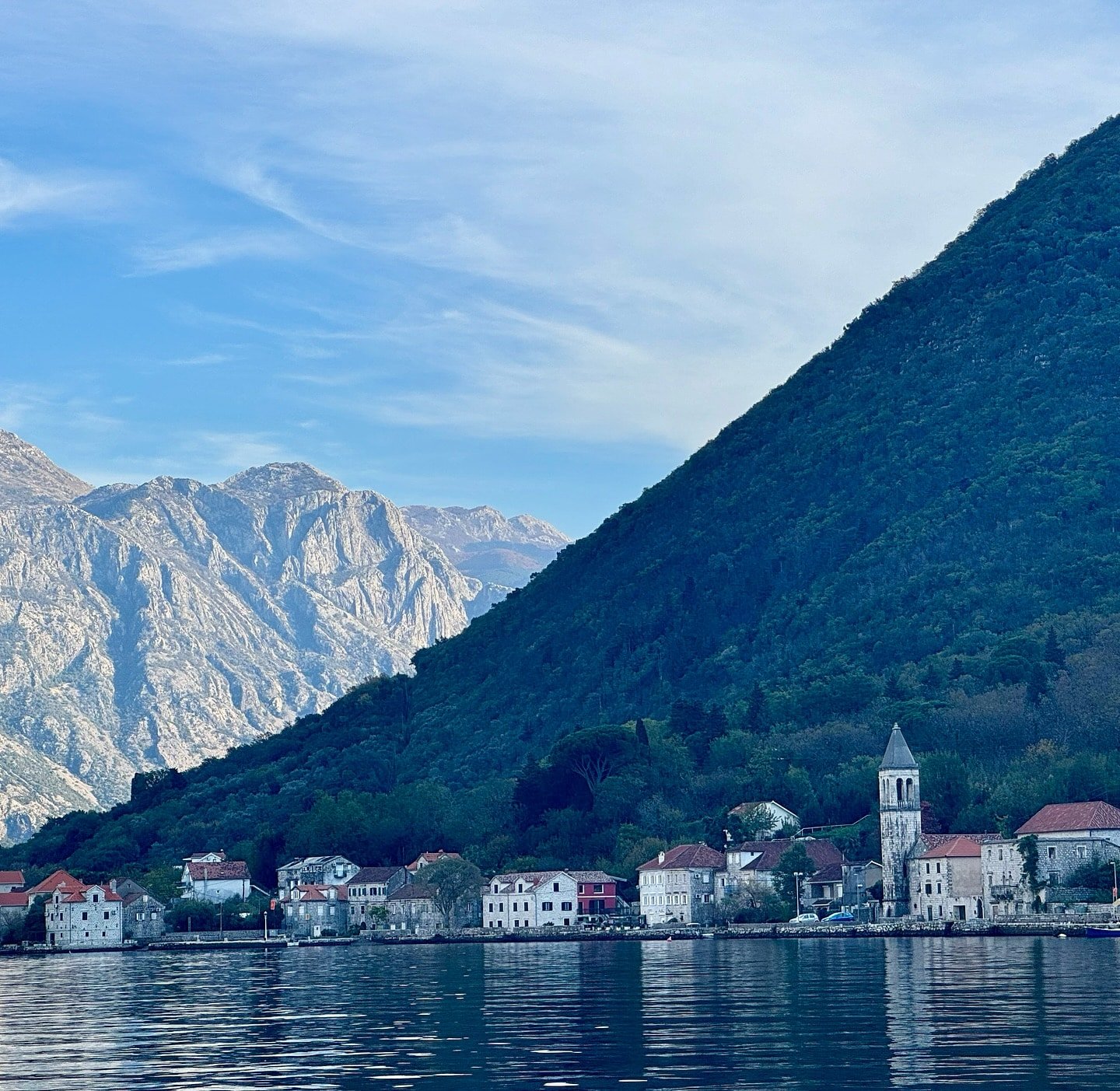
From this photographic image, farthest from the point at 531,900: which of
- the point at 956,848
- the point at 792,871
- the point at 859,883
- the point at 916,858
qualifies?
the point at 956,848

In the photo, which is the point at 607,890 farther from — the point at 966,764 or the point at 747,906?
the point at 966,764

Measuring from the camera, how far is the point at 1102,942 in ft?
373

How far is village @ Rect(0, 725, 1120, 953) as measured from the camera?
14100 cm

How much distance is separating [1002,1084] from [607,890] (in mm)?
128565

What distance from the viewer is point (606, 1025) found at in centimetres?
6469

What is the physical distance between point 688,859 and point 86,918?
56.4 m

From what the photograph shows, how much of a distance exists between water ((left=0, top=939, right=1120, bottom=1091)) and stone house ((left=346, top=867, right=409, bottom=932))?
253 feet

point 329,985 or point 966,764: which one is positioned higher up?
point 966,764

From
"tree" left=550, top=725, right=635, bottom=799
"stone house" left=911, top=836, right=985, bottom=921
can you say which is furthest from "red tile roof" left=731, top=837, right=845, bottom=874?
"tree" left=550, top=725, right=635, bottom=799

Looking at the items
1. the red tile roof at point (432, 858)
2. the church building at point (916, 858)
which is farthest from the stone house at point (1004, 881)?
the red tile roof at point (432, 858)

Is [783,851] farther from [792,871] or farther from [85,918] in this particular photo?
[85,918]

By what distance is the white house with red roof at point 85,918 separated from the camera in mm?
186500

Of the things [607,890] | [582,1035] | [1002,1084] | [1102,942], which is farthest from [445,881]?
[1002,1084]

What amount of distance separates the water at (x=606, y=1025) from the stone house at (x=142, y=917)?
269 ft
